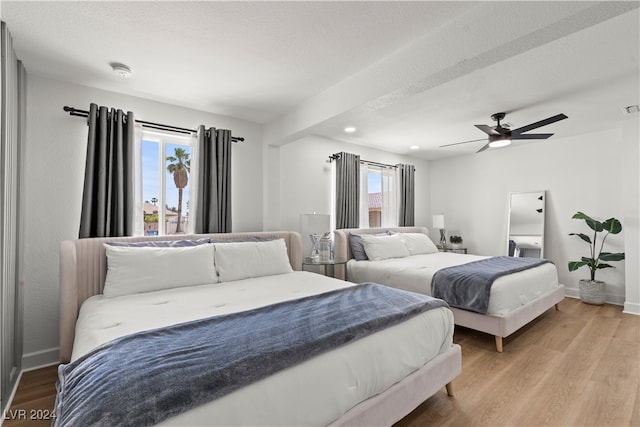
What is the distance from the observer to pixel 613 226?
402 cm

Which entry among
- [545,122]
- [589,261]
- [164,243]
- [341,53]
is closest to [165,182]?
[164,243]

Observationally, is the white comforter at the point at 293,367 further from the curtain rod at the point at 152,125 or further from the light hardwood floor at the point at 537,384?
the curtain rod at the point at 152,125

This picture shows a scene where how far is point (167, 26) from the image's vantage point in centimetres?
193

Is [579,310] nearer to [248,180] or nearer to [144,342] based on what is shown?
[248,180]

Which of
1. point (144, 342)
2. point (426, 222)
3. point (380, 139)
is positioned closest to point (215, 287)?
point (144, 342)

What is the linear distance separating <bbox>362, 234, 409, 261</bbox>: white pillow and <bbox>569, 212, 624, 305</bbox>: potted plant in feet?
7.79

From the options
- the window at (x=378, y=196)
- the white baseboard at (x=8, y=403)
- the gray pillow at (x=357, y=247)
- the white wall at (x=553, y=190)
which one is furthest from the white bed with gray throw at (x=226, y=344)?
the white wall at (x=553, y=190)

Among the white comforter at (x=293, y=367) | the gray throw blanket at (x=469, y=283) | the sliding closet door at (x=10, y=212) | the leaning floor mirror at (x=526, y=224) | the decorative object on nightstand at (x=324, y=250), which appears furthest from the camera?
the leaning floor mirror at (x=526, y=224)

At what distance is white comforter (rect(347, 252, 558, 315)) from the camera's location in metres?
2.89

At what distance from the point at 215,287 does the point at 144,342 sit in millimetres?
1149

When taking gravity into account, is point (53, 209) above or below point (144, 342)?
above

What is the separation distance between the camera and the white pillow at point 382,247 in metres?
4.15

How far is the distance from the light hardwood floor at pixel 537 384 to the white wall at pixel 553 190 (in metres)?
1.51

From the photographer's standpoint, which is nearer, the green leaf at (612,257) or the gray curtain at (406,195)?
the green leaf at (612,257)
